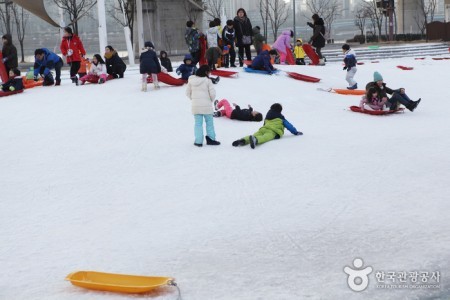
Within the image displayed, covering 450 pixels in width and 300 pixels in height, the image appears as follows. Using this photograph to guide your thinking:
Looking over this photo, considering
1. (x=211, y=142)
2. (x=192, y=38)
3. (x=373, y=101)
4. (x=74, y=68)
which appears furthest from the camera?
(x=192, y=38)

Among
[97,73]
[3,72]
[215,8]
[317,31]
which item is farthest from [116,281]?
[215,8]

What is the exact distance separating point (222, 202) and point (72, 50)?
10.4 metres

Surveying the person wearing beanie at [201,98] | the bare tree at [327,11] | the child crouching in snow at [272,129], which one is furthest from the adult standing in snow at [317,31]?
the bare tree at [327,11]

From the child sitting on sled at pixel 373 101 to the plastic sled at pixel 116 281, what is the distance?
8.67 m

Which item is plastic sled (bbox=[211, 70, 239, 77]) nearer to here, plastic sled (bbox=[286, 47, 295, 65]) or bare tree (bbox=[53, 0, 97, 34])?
plastic sled (bbox=[286, 47, 295, 65])

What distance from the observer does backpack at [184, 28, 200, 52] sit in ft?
53.8

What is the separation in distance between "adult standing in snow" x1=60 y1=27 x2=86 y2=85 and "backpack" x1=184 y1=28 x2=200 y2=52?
2.66 metres

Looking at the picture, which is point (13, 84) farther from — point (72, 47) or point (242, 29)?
point (242, 29)

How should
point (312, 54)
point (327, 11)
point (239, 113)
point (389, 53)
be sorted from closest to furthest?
point (239, 113), point (312, 54), point (389, 53), point (327, 11)

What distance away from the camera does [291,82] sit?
621 inches

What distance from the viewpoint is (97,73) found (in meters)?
16.0

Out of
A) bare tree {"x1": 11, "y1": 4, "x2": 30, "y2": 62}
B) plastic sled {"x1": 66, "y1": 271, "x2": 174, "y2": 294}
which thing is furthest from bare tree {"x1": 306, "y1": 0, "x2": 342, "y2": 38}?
plastic sled {"x1": 66, "y1": 271, "x2": 174, "y2": 294}

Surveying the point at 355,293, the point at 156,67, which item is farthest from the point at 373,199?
the point at 156,67

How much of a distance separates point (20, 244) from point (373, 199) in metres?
3.49
